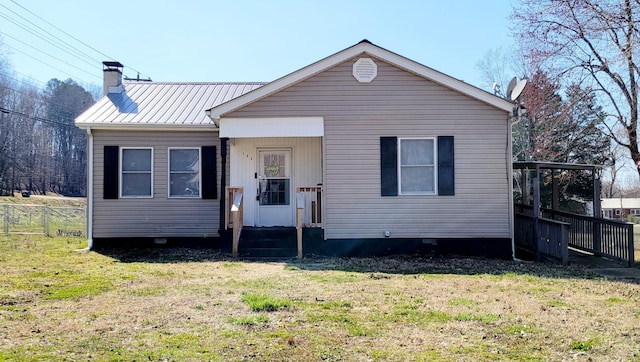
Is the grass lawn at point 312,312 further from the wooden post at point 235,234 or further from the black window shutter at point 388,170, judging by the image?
the black window shutter at point 388,170

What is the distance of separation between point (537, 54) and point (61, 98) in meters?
41.7

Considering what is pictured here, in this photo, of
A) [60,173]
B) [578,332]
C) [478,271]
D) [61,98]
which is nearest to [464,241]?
[478,271]

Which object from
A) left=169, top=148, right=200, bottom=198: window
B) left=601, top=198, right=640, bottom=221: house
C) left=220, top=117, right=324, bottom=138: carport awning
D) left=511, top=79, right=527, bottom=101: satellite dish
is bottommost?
left=601, top=198, right=640, bottom=221: house

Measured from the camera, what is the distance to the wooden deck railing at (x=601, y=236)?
380 inches

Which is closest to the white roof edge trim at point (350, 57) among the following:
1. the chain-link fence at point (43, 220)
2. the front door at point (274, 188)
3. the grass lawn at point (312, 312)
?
the front door at point (274, 188)

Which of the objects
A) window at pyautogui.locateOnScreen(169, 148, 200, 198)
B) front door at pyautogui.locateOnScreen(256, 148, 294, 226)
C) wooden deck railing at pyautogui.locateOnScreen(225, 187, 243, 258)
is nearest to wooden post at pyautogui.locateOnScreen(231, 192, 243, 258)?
wooden deck railing at pyautogui.locateOnScreen(225, 187, 243, 258)

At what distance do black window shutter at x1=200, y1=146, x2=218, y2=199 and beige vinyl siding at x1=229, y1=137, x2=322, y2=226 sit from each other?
0.54 m

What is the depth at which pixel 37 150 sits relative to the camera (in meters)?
44.7

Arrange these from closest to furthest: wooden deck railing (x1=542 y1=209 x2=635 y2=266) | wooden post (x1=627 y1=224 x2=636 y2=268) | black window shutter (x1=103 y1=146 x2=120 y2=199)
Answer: wooden post (x1=627 y1=224 x2=636 y2=268), wooden deck railing (x1=542 y1=209 x2=635 y2=266), black window shutter (x1=103 y1=146 x2=120 y2=199)

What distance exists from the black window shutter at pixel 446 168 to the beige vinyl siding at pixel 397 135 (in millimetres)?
119

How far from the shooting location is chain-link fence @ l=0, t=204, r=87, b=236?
15.7 metres

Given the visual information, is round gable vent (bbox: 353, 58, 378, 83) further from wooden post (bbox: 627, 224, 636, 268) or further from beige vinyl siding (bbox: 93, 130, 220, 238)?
wooden post (bbox: 627, 224, 636, 268)

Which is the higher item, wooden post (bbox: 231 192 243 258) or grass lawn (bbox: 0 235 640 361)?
wooden post (bbox: 231 192 243 258)

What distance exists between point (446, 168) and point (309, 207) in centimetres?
309
